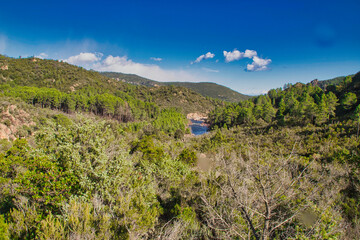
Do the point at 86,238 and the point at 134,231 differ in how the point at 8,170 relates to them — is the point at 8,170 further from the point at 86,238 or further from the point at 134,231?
the point at 134,231

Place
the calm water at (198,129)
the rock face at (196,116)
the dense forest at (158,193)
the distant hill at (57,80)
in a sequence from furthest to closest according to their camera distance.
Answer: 1. the rock face at (196,116)
2. the distant hill at (57,80)
3. the calm water at (198,129)
4. the dense forest at (158,193)

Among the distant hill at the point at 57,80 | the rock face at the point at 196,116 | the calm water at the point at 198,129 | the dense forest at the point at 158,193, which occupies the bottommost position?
the calm water at the point at 198,129

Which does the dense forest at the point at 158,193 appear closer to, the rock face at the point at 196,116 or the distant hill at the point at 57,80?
the distant hill at the point at 57,80

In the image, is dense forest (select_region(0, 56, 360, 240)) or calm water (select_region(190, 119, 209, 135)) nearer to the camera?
dense forest (select_region(0, 56, 360, 240))

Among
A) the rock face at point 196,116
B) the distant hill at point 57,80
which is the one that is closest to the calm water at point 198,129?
the distant hill at point 57,80

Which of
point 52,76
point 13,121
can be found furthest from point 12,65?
point 13,121

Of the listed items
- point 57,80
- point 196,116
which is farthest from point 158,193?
point 196,116

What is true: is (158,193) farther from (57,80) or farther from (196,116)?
(196,116)

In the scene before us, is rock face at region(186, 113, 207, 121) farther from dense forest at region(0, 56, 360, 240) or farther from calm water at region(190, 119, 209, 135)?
dense forest at region(0, 56, 360, 240)

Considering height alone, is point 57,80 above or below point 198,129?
above

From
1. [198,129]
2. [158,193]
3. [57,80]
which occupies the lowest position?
[198,129]

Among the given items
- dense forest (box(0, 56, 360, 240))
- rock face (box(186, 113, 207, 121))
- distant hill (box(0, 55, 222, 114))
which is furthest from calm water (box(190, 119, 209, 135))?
dense forest (box(0, 56, 360, 240))

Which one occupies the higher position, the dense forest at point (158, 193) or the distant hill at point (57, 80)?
the distant hill at point (57, 80)

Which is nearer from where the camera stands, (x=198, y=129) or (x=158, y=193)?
(x=158, y=193)
